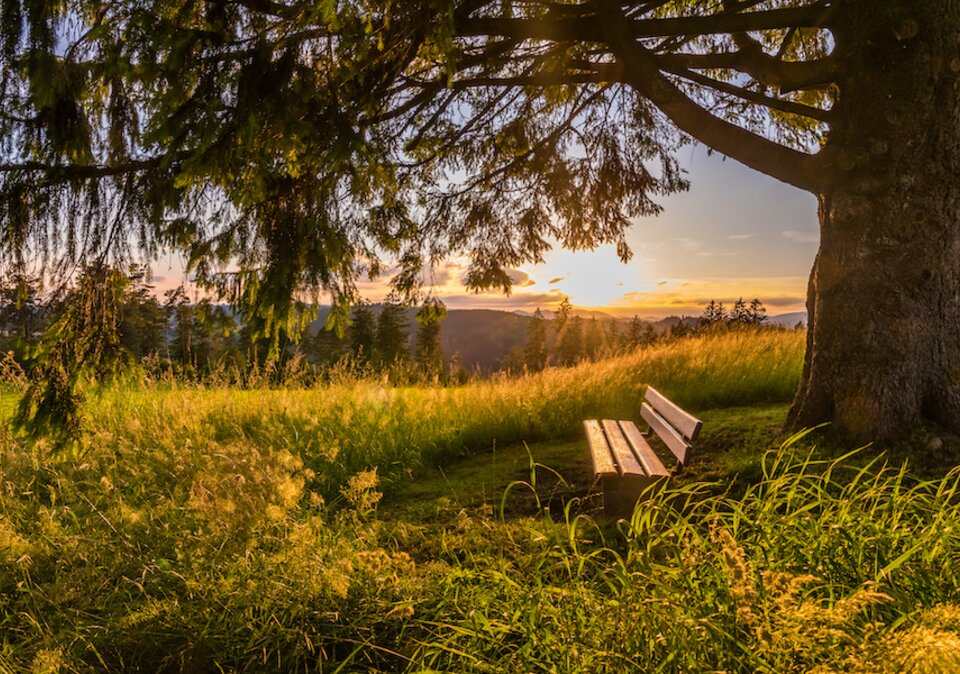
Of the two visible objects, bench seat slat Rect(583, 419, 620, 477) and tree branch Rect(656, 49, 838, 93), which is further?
tree branch Rect(656, 49, 838, 93)

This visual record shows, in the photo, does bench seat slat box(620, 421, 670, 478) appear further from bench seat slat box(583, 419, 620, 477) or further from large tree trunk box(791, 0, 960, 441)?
large tree trunk box(791, 0, 960, 441)

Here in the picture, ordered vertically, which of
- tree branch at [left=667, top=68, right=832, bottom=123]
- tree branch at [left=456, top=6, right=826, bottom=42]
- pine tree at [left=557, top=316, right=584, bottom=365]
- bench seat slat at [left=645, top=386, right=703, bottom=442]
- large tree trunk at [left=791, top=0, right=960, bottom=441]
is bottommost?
pine tree at [left=557, top=316, right=584, bottom=365]

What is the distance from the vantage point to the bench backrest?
3.94 metres

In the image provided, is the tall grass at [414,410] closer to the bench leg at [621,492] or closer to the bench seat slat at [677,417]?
the bench seat slat at [677,417]

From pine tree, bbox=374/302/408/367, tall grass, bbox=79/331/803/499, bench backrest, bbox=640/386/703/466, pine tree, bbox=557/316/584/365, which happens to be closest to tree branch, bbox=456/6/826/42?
bench backrest, bbox=640/386/703/466

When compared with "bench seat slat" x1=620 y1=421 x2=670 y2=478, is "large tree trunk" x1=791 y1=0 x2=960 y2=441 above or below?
above

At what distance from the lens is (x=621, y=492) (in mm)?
4141

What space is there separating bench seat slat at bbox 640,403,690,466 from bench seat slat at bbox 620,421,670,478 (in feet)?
0.40

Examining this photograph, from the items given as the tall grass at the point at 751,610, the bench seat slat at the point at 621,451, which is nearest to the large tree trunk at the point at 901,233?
the bench seat slat at the point at 621,451

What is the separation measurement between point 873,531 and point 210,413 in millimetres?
6855

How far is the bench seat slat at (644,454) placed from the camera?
4020 mm

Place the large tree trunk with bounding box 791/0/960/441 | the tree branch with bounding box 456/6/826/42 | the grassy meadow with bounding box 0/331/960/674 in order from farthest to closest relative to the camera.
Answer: the tree branch with bounding box 456/6/826/42 → the large tree trunk with bounding box 791/0/960/441 → the grassy meadow with bounding box 0/331/960/674

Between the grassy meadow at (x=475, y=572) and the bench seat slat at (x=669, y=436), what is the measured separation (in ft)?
0.82

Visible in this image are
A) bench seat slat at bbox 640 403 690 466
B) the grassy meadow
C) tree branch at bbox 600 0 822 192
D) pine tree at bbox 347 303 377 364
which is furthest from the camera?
pine tree at bbox 347 303 377 364
